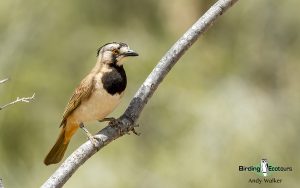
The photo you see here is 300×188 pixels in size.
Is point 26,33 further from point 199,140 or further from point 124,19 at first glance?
point 199,140

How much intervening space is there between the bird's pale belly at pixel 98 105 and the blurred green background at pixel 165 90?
3.03 meters

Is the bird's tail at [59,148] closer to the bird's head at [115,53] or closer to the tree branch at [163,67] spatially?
the bird's head at [115,53]

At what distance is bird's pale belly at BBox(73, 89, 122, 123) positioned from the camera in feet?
16.6

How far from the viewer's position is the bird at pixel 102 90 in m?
5.08

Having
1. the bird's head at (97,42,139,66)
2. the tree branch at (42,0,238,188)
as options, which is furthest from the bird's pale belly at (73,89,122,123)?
the tree branch at (42,0,238,188)

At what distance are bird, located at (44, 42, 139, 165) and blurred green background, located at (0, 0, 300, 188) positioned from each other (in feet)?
9.66

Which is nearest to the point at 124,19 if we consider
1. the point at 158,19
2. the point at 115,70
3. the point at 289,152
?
the point at 158,19

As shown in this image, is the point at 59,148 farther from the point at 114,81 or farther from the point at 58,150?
the point at 114,81

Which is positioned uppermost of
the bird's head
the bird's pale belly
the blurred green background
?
the blurred green background

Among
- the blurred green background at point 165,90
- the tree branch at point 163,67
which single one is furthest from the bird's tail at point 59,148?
the blurred green background at point 165,90

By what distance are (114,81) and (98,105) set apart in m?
0.19
